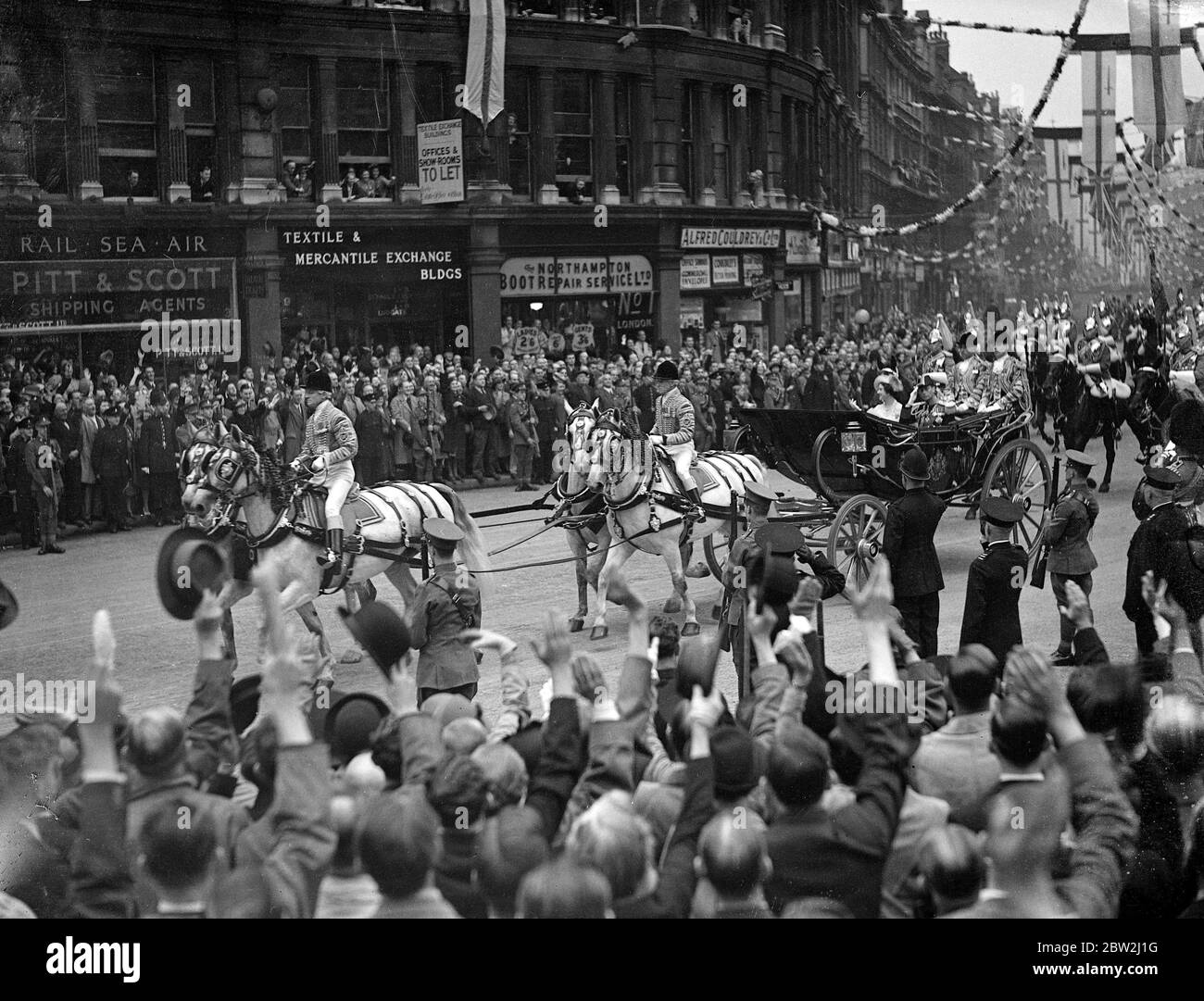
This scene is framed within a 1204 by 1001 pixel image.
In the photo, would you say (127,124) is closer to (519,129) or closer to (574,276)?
(519,129)

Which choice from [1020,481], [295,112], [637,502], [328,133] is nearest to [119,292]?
[295,112]

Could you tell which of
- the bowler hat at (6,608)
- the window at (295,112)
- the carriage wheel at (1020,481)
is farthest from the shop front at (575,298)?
the bowler hat at (6,608)

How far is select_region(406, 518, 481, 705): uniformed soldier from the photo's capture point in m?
8.52

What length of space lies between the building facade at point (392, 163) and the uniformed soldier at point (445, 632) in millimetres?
3020

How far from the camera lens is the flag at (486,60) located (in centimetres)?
1059

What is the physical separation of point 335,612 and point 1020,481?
6.88 m

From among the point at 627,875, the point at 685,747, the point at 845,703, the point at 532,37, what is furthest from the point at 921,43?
the point at 627,875

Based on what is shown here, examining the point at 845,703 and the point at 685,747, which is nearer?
the point at 685,747

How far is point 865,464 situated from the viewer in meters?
13.3

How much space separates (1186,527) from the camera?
9.33 meters

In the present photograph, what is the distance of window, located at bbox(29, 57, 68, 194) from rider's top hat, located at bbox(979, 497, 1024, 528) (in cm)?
607

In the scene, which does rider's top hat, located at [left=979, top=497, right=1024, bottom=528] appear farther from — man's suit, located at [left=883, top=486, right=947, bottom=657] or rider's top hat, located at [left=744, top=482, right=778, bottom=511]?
rider's top hat, located at [left=744, top=482, right=778, bottom=511]

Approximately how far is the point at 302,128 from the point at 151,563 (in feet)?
14.9
